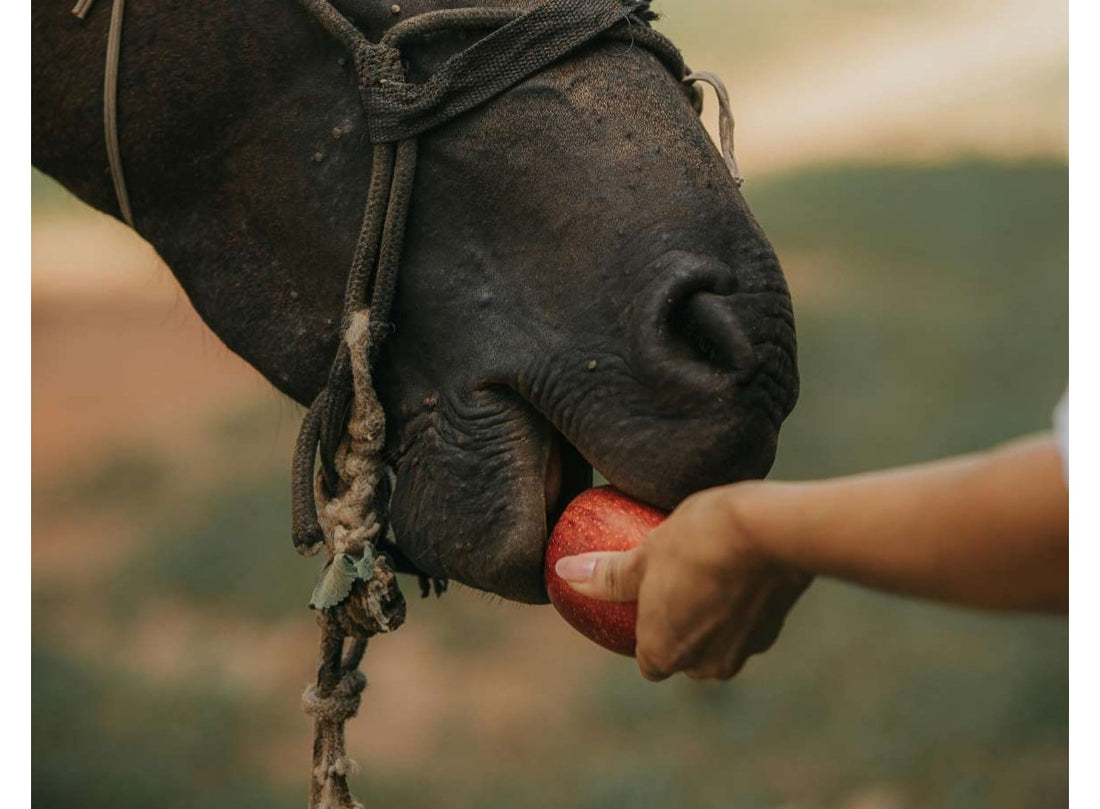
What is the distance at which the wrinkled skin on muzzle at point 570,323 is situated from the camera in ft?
3.26

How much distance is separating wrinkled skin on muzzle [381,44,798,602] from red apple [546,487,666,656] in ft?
0.05

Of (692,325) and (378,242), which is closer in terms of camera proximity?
(692,325)

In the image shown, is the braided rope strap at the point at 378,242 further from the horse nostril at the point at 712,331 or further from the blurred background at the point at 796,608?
the blurred background at the point at 796,608

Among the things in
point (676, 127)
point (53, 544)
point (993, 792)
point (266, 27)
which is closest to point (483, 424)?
point (676, 127)

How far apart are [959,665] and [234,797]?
1.46 metres

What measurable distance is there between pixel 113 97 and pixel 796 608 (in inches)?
78.9

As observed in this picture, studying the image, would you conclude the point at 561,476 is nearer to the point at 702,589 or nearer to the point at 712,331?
the point at 712,331

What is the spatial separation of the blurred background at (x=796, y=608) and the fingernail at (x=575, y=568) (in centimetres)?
149

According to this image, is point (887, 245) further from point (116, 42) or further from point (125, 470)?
point (116, 42)

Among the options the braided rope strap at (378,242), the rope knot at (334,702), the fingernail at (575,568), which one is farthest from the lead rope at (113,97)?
the fingernail at (575,568)

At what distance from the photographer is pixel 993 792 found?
8.29ft

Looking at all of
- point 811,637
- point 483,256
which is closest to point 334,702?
point 483,256

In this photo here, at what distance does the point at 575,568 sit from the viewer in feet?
3.18
